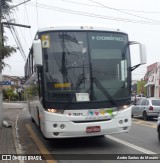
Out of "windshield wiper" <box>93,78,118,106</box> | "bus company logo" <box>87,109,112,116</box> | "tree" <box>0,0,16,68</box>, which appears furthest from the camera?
"tree" <box>0,0,16,68</box>

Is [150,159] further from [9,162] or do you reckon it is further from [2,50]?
[2,50]

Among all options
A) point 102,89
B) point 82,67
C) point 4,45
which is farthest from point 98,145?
point 4,45

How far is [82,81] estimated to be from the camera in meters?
10.4

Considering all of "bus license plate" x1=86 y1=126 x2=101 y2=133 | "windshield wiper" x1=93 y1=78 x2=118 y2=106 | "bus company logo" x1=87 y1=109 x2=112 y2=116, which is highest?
"windshield wiper" x1=93 y1=78 x2=118 y2=106

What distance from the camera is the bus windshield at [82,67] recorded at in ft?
33.8

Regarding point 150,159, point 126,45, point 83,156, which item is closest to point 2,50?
point 126,45

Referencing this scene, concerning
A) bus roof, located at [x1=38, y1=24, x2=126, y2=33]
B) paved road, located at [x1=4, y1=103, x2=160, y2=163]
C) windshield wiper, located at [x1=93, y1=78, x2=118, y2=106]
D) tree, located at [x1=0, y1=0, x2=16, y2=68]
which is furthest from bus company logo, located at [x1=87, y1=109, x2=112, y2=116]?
tree, located at [x1=0, y1=0, x2=16, y2=68]

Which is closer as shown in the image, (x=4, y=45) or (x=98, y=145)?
(x=98, y=145)

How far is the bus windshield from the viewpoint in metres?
10.3

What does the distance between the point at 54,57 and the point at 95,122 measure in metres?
2.16

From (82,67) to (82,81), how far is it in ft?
1.34

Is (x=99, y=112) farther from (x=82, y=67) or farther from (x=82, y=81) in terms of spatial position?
(x=82, y=67)

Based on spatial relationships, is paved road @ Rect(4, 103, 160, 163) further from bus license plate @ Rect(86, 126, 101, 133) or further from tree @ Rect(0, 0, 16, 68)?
tree @ Rect(0, 0, 16, 68)

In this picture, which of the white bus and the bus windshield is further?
the bus windshield
